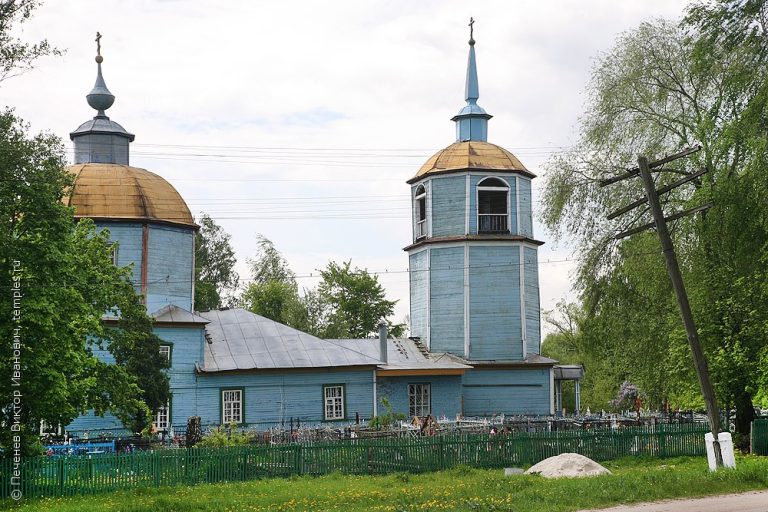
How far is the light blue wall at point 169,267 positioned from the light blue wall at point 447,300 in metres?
11.3

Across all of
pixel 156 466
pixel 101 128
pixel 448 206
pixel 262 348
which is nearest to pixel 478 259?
pixel 448 206

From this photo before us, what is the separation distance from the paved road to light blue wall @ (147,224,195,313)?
1149 inches

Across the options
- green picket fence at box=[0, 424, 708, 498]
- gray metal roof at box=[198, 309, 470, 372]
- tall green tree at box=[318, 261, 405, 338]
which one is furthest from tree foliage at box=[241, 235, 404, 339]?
green picket fence at box=[0, 424, 708, 498]

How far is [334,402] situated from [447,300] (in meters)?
7.90

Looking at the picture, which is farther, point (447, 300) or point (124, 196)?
point (447, 300)

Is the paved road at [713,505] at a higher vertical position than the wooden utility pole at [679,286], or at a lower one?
lower

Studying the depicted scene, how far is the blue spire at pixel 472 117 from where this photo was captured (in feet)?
175

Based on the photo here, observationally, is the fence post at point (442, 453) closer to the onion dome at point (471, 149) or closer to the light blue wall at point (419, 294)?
the light blue wall at point (419, 294)

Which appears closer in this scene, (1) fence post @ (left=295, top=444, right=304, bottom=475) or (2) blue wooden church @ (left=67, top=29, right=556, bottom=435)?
(1) fence post @ (left=295, top=444, right=304, bottom=475)

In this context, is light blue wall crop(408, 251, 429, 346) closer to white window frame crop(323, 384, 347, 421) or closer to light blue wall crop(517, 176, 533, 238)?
light blue wall crop(517, 176, 533, 238)

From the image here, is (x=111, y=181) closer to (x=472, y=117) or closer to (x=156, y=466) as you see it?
(x=472, y=117)

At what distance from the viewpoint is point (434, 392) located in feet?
156

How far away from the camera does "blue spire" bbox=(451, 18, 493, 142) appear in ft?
175

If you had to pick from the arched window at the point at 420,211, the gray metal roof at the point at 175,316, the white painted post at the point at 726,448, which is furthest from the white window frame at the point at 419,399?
the white painted post at the point at 726,448
